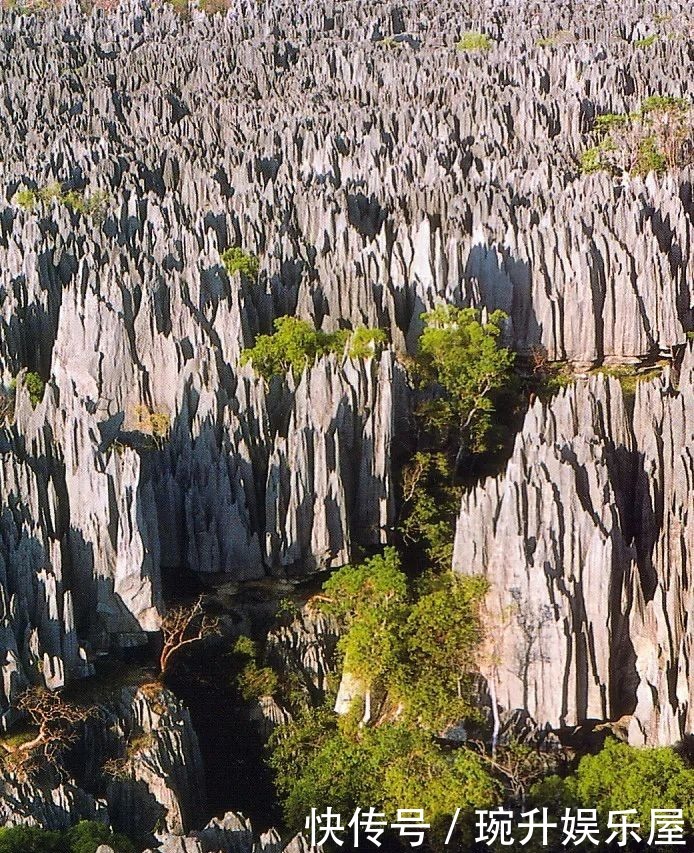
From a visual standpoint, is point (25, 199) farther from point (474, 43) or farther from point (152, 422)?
point (474, 43)

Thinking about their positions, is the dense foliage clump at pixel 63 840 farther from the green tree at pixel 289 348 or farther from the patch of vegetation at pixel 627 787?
the green tree at pixel 289 348

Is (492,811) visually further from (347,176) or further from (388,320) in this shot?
(347,176)

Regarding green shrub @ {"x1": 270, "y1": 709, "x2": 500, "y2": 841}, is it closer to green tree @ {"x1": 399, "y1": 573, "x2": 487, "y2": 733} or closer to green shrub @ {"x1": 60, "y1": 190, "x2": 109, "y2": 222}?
green tree @ {"x1": 399, "y1": 573, "x2": 487, "y2": 733}

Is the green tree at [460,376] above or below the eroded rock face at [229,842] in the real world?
above

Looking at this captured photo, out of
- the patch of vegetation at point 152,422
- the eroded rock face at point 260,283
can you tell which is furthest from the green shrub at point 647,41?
the patch of vegetation at point 152,422

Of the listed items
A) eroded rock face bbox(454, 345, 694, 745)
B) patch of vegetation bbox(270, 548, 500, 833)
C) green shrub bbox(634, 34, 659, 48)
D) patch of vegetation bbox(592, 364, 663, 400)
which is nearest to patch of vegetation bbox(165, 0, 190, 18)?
green shrub bbox(634, 34, 659, 48)

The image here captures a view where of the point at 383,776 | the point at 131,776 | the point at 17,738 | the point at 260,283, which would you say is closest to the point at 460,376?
the point at 260,283
